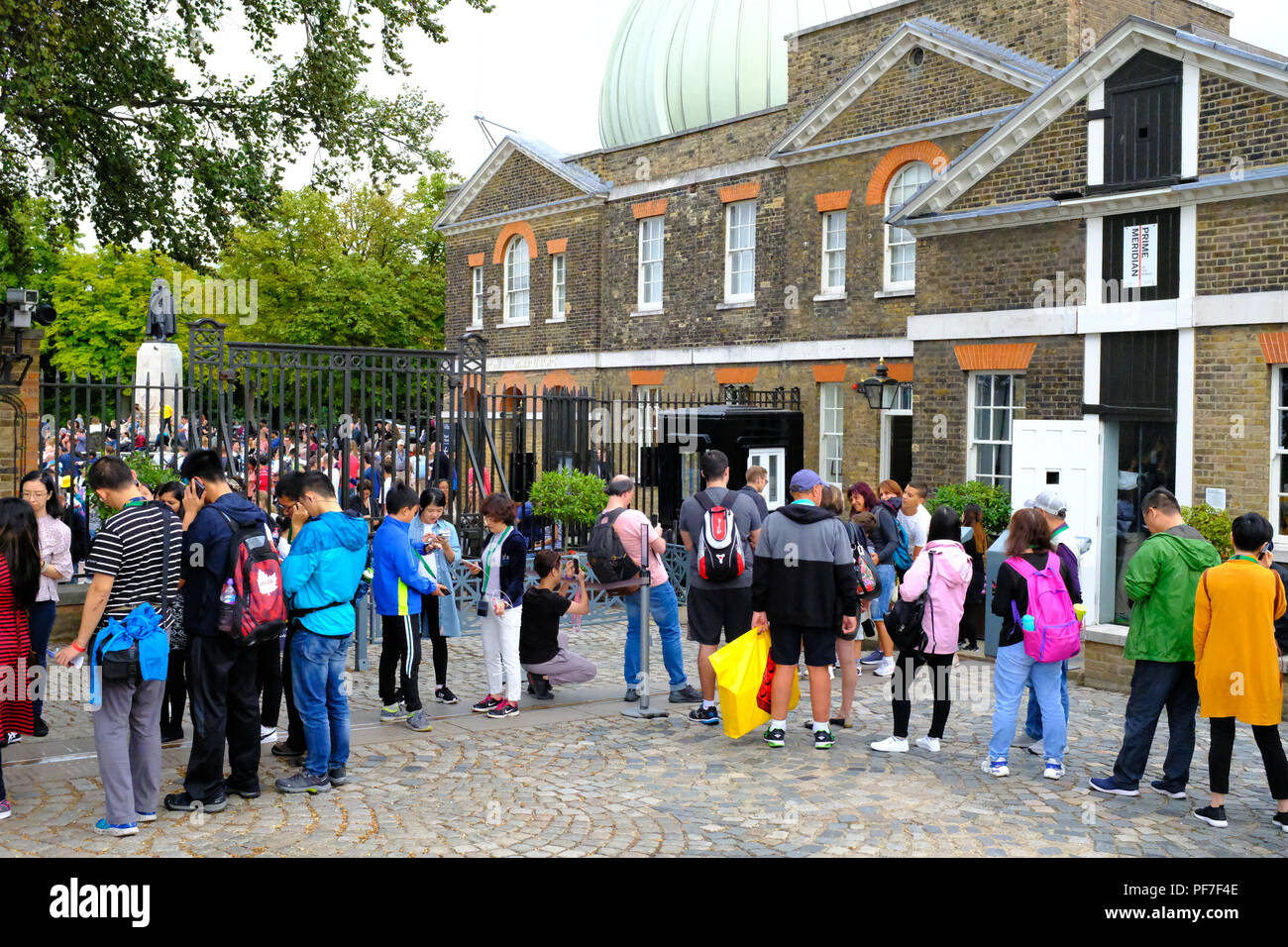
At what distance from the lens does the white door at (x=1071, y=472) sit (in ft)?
41.8

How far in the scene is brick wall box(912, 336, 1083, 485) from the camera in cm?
1383

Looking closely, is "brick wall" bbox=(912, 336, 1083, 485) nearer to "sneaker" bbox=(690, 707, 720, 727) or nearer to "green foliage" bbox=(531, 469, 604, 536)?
"green foliage" bbox=(531, 469, 604, 536)

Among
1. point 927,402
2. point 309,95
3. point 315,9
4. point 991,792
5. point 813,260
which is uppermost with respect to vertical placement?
point 315,9

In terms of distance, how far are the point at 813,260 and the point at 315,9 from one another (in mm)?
9434

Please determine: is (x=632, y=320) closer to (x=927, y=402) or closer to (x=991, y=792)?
(x=927, y=402)

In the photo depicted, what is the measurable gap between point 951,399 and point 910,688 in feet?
24.8

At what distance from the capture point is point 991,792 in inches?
285

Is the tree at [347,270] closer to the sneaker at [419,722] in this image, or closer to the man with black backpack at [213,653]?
the sneaker at [419,722]

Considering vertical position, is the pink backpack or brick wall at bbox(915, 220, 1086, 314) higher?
brick wall at bbox(915, 220, 1086, 314)

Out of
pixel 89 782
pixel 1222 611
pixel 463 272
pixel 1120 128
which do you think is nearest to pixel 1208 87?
pixel 1120 128

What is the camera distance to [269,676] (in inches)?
298

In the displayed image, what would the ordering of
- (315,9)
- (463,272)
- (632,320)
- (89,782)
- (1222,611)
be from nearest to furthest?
1. (1222,611)
2. (89,782)
3. (315,9)
4. (632,320)
5. (463,272)

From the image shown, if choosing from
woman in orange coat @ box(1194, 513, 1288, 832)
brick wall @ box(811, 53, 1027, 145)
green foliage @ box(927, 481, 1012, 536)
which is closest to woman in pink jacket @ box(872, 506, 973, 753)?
woman in orange coat @ box(1194, 513, 1288, 832)

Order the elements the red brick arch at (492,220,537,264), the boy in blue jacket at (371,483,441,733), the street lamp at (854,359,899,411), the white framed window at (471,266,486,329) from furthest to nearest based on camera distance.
Result: the white framed window at (471,266,486,329), the red brick arch at (492,220,537,264), the street lamp at (854,359,899,411), the boy in blue jacket at (371,483,441,733)
